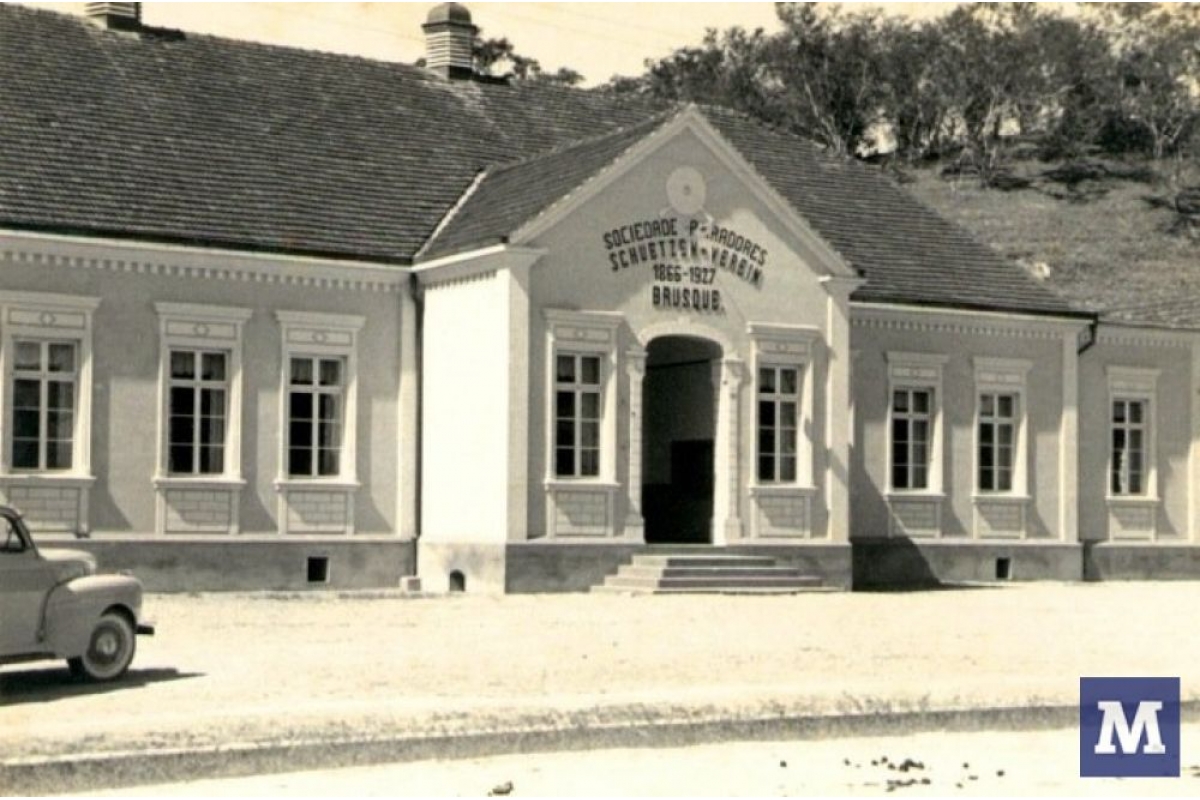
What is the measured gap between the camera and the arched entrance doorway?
30.6 metres

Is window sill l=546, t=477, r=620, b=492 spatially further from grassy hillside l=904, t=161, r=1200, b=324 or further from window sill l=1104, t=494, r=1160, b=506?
grassy hillside l=904, t=161, r=1200, b=324

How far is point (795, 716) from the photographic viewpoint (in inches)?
552

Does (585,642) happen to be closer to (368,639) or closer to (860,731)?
(368,639)

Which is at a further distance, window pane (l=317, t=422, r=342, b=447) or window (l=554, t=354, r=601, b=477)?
window pane (l=317, t=422, r=342, b=447)

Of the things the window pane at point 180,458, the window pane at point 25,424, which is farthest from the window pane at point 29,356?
the window pane at point 180,458

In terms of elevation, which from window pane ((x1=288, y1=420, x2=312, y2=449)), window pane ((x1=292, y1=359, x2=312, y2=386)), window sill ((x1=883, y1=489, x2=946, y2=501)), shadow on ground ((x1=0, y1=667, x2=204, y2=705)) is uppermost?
window pane ((x1=292, y1=359, x2=312, y2=386))

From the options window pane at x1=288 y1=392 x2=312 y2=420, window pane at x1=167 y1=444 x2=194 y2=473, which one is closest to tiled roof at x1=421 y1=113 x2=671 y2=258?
window pane at x1=288 y1=392 x2=312 y2=420

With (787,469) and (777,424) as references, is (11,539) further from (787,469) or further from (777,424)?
(787,469)

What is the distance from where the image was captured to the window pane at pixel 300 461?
29062mm

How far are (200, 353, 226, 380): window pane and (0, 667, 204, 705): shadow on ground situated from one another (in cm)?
1138

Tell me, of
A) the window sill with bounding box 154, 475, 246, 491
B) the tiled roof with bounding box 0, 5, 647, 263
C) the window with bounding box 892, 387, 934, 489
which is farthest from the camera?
the window with bounding box 892, 387, 934, 489

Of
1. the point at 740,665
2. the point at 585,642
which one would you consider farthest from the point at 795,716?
the point at 585,642

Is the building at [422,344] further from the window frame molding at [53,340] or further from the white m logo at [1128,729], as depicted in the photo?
the white m logo at [1128,729]

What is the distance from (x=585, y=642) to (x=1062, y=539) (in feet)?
56.0
